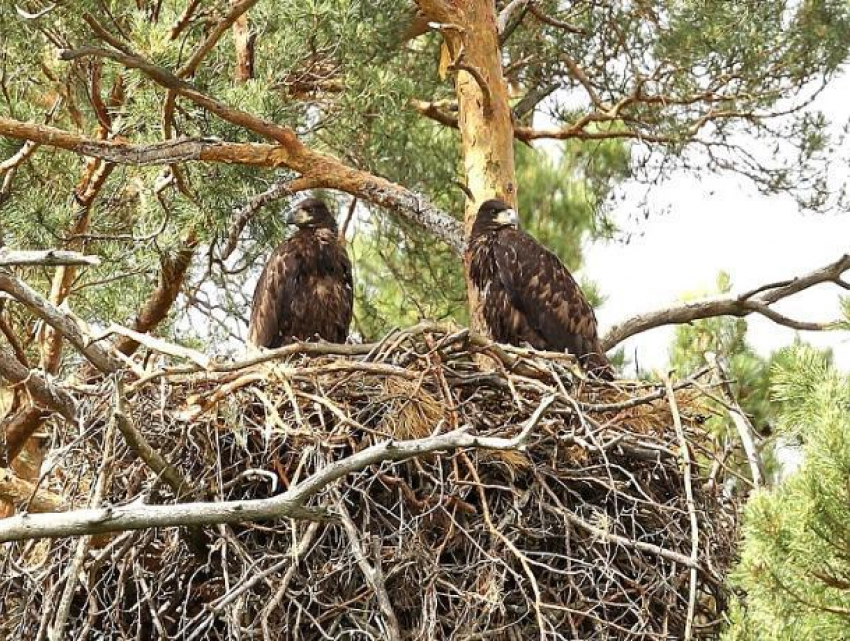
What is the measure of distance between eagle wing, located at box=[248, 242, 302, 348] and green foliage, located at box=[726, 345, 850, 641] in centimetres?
407

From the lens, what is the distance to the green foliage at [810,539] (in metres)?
3.53

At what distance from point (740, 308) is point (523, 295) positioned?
42.1 inches

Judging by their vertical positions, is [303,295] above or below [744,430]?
above

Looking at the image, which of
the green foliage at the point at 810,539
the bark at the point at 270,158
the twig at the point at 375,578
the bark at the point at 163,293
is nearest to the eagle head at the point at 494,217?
the bark at the point at 270,158

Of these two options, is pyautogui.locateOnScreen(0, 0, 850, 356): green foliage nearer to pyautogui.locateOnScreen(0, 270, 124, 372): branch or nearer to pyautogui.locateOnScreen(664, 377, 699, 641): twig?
pyautogui.locateOnScreen(0, 270, 124, 372): branch

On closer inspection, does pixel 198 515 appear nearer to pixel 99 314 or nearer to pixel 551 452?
pixel 551 452

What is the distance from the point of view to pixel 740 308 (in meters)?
→ 7.59

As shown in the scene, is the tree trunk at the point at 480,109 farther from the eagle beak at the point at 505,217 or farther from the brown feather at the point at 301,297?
the brown feather at the point at 301,297

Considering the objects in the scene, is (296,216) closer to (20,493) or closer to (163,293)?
(163,293)

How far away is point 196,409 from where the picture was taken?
5.62 metres

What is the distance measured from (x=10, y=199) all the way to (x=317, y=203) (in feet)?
4.94

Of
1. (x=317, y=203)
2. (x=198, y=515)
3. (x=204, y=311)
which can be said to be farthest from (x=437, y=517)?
(x=204, y=311)

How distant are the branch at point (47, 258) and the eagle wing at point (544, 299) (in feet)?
10.6

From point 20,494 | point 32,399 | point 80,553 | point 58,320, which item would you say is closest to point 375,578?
point 80,553
